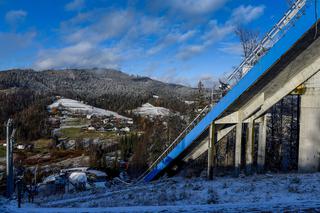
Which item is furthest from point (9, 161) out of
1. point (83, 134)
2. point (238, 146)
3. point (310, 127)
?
point (83, 134)

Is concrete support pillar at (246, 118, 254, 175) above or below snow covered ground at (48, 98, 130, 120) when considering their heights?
below

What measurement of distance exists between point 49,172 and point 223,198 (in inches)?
1940

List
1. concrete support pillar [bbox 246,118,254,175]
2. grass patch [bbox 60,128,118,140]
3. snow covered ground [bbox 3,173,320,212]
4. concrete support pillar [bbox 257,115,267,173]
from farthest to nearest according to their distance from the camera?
1. grass patch [bbox 60,128,118,140]
2. concrete support pillar [bbox 257,115,267,173]
3. concrete support pillar [bbox 246,118,254,175]
4. snow covered ground [bbox 3,173,320,212]

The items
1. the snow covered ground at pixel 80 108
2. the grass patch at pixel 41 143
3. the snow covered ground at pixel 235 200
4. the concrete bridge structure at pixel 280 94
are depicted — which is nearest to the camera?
the snow covered ground at pixel 235 200

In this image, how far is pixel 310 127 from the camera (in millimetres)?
14266

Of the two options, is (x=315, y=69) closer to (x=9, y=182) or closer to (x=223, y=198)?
(x=223, y=198)

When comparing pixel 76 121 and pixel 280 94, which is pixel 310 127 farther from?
pixel 76 121

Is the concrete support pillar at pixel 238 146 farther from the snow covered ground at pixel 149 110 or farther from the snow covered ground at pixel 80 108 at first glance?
the snow covered ground at pixel 80 108

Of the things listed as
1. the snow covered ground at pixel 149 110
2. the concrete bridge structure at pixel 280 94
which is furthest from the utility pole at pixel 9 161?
the snow covered ground at pixel 149 110

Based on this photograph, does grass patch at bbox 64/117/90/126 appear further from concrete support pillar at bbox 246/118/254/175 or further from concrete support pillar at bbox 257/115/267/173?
concrete support pillar at bbox 246/118/254/175

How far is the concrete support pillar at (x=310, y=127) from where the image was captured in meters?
14.2

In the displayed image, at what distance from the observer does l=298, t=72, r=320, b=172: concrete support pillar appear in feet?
46.6

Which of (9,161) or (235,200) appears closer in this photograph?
(235,200)

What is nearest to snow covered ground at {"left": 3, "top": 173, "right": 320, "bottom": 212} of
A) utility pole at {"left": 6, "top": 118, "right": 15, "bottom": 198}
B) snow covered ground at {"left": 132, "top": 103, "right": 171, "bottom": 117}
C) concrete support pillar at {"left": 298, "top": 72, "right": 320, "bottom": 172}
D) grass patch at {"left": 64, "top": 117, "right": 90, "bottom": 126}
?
concrete support pillar at {"left": 298, "top": 72, "right": 320, "bottom": 172}
